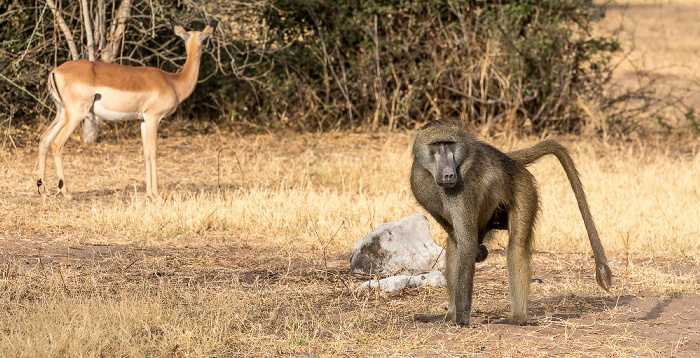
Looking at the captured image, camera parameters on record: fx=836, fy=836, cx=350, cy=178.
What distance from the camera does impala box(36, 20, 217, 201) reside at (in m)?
8.82

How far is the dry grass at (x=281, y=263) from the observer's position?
443 centimetres

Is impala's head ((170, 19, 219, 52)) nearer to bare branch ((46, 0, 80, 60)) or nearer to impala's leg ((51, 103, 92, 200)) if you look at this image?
impala's leg ((51, 103, 92, 200))

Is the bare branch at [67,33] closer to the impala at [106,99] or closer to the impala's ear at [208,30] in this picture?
the impala at [106,99]

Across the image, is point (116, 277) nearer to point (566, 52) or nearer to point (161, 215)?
point (161, 215)

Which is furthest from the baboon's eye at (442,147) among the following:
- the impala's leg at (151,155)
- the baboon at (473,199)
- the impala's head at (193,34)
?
the impala's head at (193,34)

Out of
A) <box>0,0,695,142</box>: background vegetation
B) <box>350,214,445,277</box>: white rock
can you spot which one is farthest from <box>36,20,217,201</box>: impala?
<box>0,0,695,142</box>: background vegetation

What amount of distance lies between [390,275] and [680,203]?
151 inches

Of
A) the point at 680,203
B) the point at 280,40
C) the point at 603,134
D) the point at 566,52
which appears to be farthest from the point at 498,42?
the point at 680,203

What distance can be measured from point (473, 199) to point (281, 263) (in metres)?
2.49

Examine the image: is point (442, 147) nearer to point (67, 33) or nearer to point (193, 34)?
point (193, 34)

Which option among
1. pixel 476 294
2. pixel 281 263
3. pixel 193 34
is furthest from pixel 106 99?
pixel 476 294

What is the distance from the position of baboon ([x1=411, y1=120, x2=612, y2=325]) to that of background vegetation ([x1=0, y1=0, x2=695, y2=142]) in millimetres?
8026

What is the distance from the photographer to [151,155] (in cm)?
889

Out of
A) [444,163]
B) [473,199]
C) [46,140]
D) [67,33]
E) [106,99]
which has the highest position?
[67,33]
